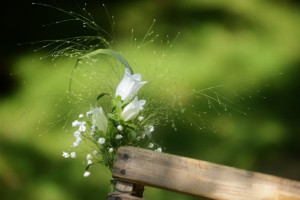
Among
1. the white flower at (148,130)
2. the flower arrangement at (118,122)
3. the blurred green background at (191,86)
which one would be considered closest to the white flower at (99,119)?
the flower arrangement at (118,122)

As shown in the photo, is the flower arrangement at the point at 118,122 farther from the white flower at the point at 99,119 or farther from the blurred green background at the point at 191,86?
the blurred green background at the point at 191,86

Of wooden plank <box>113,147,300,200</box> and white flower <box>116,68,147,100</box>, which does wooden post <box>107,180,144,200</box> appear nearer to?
wooden plank <box>113,147,300,200</box>

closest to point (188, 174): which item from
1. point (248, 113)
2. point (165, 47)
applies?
point (248, 113)

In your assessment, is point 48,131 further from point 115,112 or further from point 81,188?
point 115,112

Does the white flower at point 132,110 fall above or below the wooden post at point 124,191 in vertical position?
above

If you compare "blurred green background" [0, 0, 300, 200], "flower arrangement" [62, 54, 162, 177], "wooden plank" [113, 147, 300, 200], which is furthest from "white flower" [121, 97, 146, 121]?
"blurred green background" [0, 0, 300, 200]
